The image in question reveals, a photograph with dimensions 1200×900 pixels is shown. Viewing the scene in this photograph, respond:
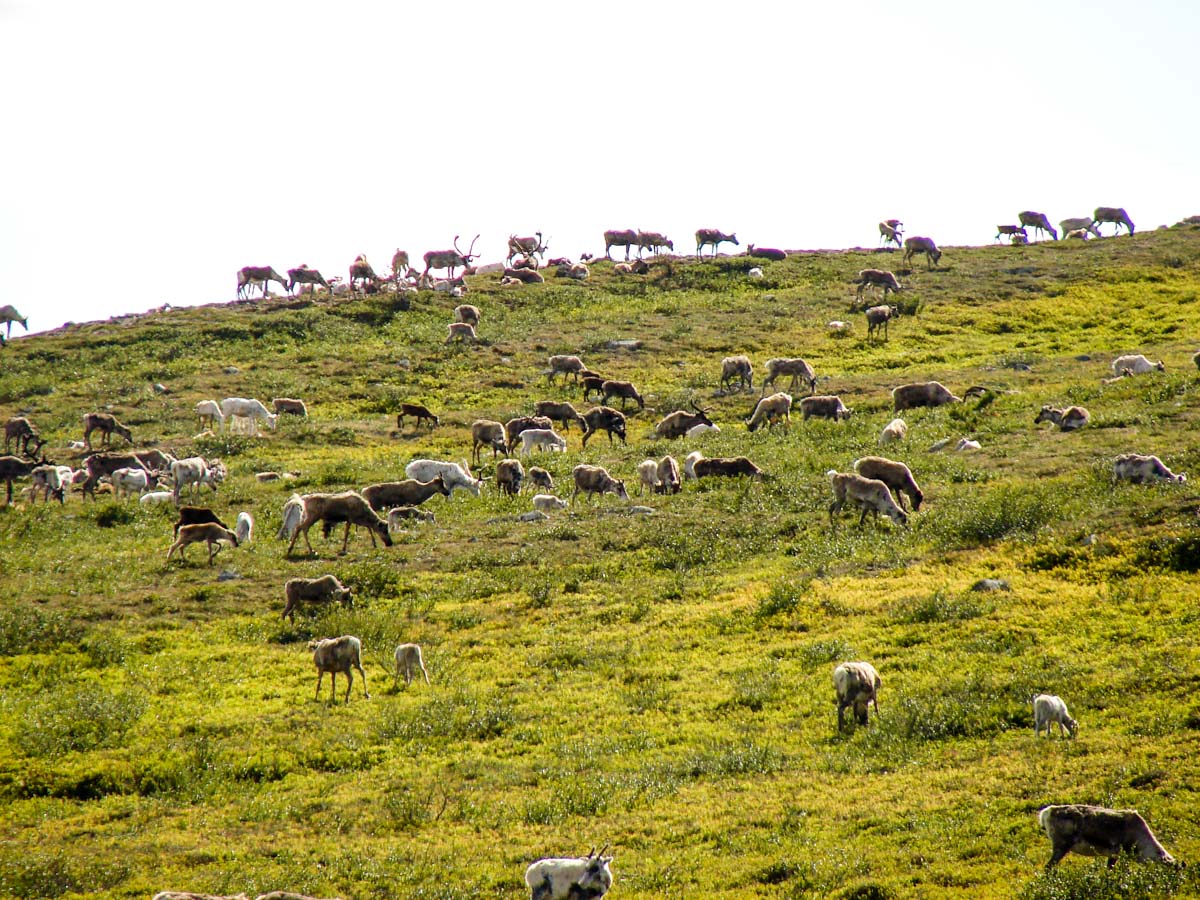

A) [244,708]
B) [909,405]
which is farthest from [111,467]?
[909,405]

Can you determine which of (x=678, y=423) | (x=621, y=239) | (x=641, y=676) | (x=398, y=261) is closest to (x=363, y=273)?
(x=398, y=261)

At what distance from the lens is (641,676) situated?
61.9 feet

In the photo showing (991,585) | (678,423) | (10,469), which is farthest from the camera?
(678,423)

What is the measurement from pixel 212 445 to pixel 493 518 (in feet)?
48.4

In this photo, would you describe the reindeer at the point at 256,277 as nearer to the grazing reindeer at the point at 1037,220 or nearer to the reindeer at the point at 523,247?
the reindeer at the point at 523,247

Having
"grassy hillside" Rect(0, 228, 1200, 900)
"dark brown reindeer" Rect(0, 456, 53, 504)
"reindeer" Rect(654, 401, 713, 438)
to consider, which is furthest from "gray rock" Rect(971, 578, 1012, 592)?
"dark brown reindeer" Rect(0, 456, 53, 504)

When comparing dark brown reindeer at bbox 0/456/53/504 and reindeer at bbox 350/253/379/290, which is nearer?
dark brown reindeer at bbox 0/456/53/504

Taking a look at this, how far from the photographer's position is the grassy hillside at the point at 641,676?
12.3 metres

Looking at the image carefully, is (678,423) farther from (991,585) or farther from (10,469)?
(10,469)

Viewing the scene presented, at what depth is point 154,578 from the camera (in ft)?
78.8

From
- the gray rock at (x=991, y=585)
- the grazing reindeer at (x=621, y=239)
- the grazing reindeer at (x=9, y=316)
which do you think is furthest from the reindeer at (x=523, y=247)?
the gray rock at (x=991, y=585)

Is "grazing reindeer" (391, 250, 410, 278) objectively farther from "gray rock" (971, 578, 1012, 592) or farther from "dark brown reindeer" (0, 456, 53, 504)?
"gray rock" (971, 578, 1012, 592)

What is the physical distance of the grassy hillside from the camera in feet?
40.3

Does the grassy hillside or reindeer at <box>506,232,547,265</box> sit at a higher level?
reindeer at <box>506,232,547,265</box>
